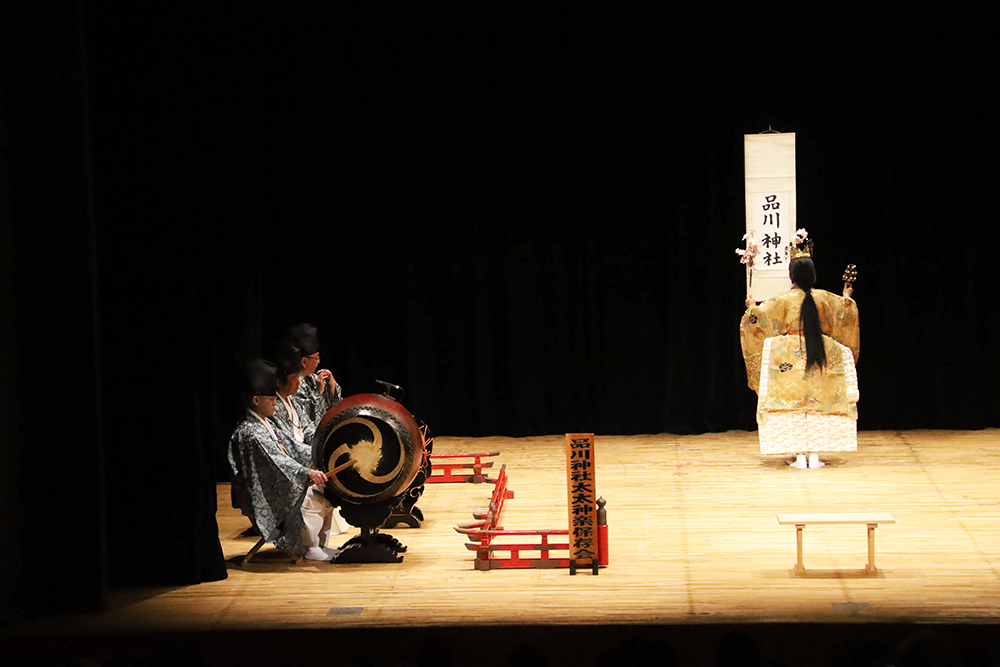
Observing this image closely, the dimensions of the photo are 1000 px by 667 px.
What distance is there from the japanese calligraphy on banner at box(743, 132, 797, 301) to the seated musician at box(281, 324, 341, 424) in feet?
10.6

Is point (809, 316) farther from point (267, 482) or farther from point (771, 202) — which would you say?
point (267, 482)

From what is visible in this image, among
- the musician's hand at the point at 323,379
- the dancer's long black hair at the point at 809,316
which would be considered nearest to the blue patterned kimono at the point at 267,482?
the musician's hand at the point at 323,379

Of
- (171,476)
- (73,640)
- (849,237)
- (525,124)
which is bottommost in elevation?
(73,640)

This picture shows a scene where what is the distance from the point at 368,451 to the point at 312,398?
4.23 ft

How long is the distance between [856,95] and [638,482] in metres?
3.44

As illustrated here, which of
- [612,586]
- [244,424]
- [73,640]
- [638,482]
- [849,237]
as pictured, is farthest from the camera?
[849,237]

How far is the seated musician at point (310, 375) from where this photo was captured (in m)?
6.28

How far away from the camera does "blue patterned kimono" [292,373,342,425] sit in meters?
6.69

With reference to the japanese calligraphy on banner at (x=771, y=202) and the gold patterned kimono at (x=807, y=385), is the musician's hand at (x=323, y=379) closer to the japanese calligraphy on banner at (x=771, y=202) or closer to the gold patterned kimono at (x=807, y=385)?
the gold patterned kimono at (x=807, y=385)

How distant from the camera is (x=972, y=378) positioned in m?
8.70

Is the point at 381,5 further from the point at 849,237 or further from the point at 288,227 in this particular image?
the point at 849,237

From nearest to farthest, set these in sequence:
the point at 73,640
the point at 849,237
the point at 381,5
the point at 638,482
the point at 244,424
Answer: the point at 73,640, the point at 244,424, the point at 638,482, the point at 381,5, the point at 849,237

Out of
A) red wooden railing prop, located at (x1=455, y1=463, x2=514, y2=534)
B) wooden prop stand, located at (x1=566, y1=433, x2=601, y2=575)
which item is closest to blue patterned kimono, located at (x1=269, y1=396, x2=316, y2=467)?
red wooden railing prop, located at (x1=455, y1=463, x2=514, y2=534)

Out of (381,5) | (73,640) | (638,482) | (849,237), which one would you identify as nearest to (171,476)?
(73,640)
